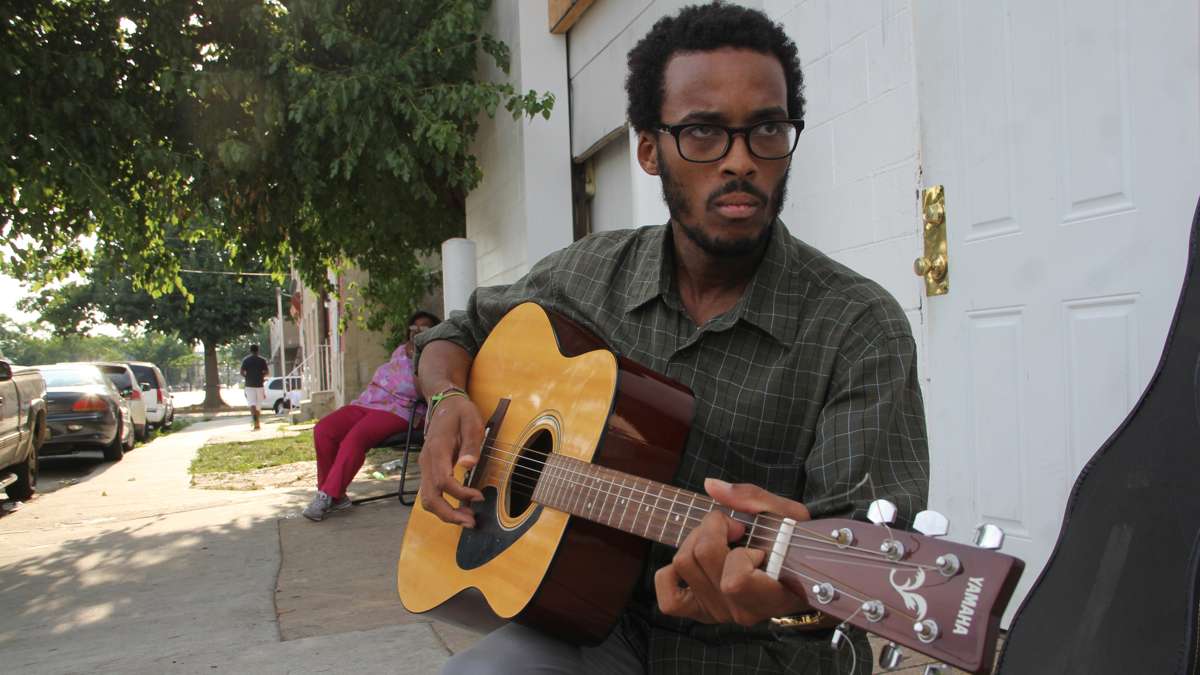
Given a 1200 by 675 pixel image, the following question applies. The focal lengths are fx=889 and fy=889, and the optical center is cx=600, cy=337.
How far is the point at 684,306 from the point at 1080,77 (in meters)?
1.53

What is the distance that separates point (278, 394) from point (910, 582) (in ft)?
115

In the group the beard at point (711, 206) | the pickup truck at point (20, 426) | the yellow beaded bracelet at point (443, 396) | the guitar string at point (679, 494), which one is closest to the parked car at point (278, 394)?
the pickup truck at point (20, 426)

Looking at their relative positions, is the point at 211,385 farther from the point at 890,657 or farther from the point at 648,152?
the point at 890,657

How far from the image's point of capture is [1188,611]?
1.52 meters

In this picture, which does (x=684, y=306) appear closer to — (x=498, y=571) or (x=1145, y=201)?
(x=498, y=571)

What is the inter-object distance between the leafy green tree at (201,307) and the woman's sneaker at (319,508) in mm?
28967

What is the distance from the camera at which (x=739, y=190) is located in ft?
5.39

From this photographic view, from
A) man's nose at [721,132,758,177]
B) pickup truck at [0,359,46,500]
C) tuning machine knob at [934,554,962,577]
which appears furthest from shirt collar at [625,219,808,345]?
pickup truck at [0,359,46,500]

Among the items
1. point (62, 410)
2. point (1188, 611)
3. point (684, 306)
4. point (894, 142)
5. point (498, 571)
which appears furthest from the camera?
point (62, 410)

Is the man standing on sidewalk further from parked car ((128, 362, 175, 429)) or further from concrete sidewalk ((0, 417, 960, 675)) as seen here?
concrete sidewalk ((0, 417, 960, 675))

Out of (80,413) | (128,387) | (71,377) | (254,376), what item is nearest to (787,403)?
(80,413)

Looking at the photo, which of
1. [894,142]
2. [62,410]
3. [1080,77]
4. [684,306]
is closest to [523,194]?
[894,142]

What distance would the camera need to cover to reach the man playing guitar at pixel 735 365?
132 cm

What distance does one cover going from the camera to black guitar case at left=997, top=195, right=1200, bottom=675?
1.61m
